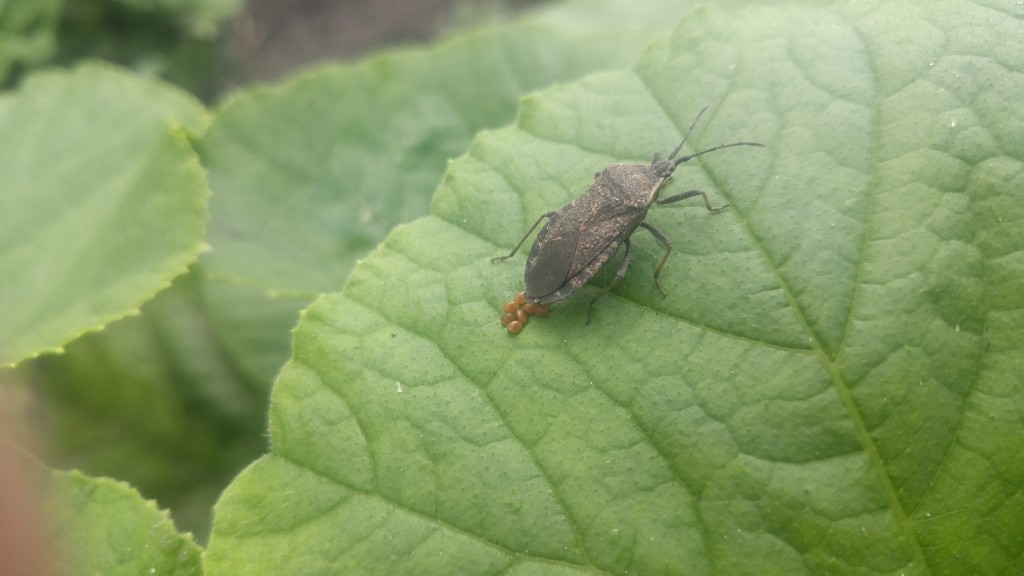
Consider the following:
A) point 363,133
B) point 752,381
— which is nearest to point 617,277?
point 752,381

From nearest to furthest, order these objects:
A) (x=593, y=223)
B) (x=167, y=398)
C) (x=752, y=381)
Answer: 1. (x=752, y=381)
2. (x=593, y=223)
3. (x=167, y=398)

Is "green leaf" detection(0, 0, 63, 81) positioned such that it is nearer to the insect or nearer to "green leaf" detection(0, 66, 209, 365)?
"green leaf" detection(0, 66, 209, 365)

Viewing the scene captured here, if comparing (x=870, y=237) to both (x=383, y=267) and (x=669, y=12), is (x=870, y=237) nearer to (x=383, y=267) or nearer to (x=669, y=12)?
(x=383, y=267)

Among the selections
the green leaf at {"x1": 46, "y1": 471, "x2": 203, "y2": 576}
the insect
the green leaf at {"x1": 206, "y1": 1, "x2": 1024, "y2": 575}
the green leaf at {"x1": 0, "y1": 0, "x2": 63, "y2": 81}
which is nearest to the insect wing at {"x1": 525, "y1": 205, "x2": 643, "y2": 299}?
the insect

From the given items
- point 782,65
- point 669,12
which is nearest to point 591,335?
point 782,65

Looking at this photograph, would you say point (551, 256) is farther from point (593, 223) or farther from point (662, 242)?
point (662, 242)

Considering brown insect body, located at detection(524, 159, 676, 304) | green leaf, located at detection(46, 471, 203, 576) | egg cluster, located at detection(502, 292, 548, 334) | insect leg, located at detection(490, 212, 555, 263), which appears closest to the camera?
green leaf, located at detection(46, 471, 203, 576)

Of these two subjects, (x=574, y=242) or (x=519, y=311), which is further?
(x=574, y=242)
